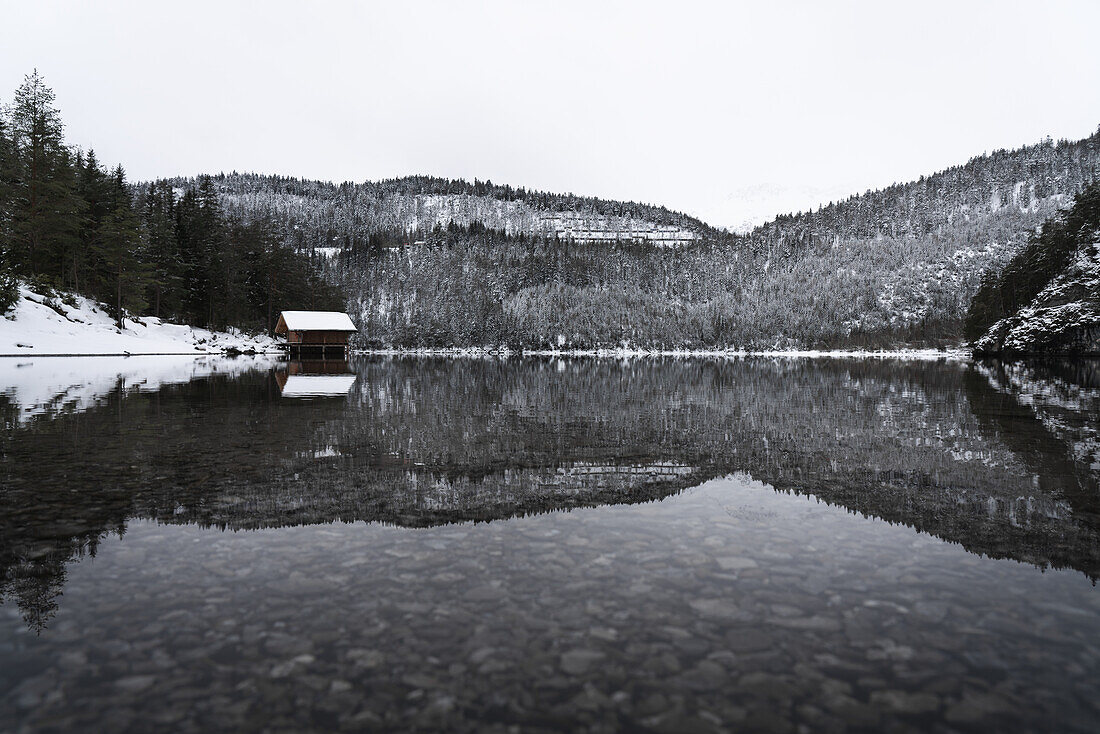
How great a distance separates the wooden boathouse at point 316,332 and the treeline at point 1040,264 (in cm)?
8870

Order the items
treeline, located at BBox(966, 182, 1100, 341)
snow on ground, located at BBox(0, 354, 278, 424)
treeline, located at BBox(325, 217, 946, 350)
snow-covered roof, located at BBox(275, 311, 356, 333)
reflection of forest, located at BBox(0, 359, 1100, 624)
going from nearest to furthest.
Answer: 1. reflection of forest, located at BBox(0, 359, 1100, 624)
2. snow on ground, located at BBox(0, 354, 278, 424)
3. treeline, located at BBox(966, 182, 1100, 341)
4. snow-covered roof, located at BBox(275, 311, 356, 333)
5. treeline, located at BBox(325, 217, 946, 350)

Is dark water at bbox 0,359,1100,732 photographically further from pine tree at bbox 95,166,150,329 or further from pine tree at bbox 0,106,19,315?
pine tree at bbox 95,166,150,329

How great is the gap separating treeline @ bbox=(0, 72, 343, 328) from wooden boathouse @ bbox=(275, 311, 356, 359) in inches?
330

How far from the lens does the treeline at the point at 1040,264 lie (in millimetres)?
73188

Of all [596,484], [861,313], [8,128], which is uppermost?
[8,128]

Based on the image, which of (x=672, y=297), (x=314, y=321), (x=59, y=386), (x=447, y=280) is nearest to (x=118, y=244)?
(x=314, y=321)

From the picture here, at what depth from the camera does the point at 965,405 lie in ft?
77.2

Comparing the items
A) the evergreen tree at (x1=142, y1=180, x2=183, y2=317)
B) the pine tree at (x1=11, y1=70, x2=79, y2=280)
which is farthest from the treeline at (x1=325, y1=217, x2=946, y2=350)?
the pine tree at (x1=11, y1=70, x2=79, y2=280)

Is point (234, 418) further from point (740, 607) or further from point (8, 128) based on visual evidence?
point (8, 128)

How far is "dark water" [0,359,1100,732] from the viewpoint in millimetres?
4102

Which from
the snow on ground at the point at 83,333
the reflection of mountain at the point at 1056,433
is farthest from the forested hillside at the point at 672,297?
the reflection of mountain at the point at 1056,433

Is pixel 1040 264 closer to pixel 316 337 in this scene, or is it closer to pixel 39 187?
pixel 316 337

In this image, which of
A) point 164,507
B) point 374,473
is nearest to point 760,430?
point 374,473

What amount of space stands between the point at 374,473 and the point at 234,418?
934cm
